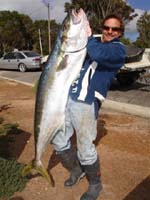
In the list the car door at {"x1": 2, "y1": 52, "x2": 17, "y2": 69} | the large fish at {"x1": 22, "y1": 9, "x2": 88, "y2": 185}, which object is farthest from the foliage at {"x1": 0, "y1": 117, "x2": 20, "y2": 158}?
the car door at {"x1": 2, "y1": 52, "x2": 17, "y2": 69}

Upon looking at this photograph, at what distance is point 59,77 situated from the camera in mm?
4363

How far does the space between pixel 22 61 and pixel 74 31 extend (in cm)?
2235

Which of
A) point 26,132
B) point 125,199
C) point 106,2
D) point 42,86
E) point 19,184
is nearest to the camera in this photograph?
point 42,86

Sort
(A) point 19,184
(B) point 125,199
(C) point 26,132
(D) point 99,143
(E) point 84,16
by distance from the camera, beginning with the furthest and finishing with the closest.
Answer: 1. (C) point 26,132
2. (D) point 99,143
3. (A) point 19,184
4. (B) point 125,199
5. (E) point 84,16

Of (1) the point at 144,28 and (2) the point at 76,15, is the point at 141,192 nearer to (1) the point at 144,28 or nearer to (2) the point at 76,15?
(2) the point at 76,15

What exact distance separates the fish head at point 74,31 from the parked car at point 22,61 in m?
20.9

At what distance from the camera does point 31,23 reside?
207 feet

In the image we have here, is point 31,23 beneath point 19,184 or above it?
beneath

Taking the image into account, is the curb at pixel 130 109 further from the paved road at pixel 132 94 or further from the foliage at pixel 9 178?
the foliage at pixel 9 178

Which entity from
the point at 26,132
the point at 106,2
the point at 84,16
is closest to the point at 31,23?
the point at 106,2

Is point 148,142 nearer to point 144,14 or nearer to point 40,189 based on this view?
point 40,189

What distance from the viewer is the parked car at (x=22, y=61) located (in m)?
25.4

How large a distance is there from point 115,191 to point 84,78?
1.54 meters

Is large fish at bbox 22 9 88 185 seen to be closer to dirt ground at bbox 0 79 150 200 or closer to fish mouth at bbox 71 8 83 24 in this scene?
fish mouth at bbox 71 8 83 24
